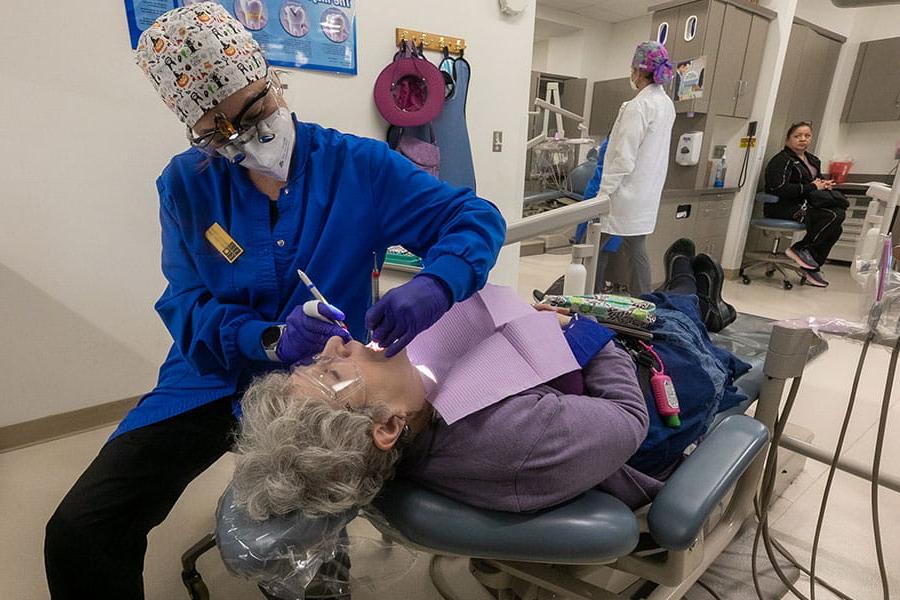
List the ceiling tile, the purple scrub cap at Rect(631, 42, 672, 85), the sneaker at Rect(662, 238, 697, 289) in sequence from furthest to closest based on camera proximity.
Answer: the ceiling tile
the purple scrub cap at Rect(631, 42, 672, 85)
the sneaker at Rect(662, 238, 697, 289)

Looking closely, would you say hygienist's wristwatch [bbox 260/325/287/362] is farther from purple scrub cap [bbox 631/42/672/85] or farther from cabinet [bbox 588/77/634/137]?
cabinet [bbox 588/77/634/137]

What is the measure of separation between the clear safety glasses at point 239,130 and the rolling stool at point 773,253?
4.54 metres

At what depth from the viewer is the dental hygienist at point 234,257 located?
2.94 ft

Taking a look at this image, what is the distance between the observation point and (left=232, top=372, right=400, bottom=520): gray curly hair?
70 centimetres

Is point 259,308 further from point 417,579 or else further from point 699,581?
point 699,581

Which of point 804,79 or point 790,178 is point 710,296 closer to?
point 790,178

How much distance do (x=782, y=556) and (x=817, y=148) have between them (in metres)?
5.40

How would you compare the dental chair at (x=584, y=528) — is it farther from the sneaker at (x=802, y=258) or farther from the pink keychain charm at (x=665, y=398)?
the sneaker at (x=802, y=258)

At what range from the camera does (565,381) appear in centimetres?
99

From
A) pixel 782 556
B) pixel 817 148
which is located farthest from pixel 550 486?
pixel 817 148

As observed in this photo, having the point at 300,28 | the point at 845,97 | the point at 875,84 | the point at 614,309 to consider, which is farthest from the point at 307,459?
the point at 845,97

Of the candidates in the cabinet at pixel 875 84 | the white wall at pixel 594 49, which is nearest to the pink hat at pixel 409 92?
the white wall at pixel 594 49

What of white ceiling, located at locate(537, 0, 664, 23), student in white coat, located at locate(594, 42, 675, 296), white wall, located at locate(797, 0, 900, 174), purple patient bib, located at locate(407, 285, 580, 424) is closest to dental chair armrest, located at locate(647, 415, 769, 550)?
purple patient bib, located at locate(407, 285, 580, 424)

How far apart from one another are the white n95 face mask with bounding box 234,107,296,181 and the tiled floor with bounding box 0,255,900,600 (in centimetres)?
84
